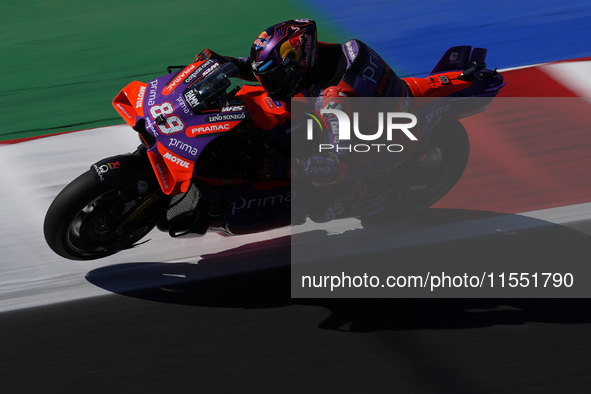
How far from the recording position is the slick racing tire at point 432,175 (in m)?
5.43

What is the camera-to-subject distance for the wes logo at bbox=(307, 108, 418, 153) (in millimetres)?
4617

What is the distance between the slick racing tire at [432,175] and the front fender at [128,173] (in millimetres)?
1757

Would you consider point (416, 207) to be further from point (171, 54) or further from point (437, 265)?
point (171, 54)

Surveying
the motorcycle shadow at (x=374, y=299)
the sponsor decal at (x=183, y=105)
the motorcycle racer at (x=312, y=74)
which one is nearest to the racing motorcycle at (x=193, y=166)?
the sponsor decal at (x=183, y=105)

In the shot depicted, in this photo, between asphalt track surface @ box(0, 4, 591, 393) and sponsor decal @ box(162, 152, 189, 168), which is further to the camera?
sponsor decal @ box(162, 152, 189, 168)

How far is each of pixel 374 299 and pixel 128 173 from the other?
5.45 feet

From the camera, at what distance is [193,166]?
434cm

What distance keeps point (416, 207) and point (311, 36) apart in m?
1.66

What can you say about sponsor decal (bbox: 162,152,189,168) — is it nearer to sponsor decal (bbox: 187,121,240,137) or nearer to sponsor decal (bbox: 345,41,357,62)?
sponsor decal (bbox: 187,121,240,137)

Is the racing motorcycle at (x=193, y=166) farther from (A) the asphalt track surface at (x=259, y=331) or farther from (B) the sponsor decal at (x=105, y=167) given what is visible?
(A) the asphalt track surface at (x=259, y=331)

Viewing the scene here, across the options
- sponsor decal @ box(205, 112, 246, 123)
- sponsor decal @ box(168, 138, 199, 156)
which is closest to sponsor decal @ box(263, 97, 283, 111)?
sponsor decal @ box(205, 112, 246, 123)

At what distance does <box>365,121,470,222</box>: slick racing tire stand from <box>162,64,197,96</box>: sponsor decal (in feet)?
5.51

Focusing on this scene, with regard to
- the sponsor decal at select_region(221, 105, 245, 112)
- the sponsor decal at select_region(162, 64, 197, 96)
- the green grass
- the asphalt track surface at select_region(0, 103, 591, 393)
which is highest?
the green grass

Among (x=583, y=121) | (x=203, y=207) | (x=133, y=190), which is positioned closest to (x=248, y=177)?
(x=203, y=207)
